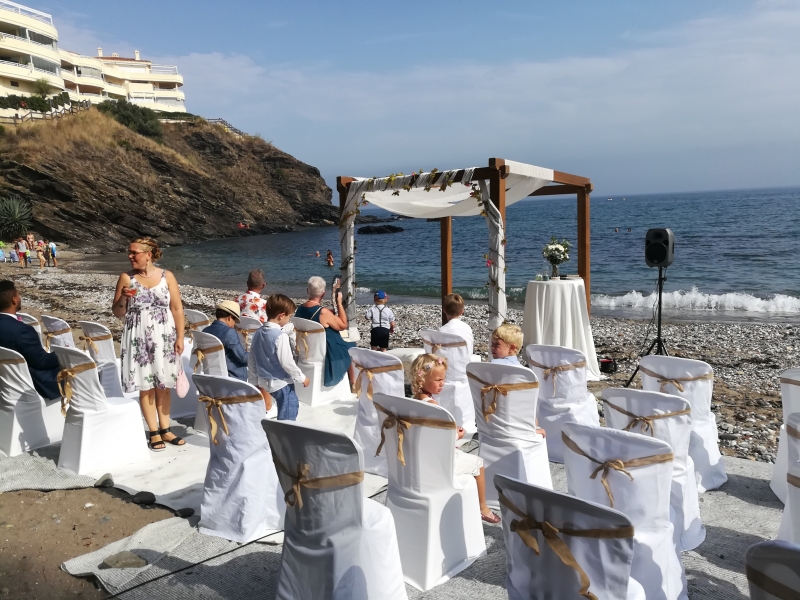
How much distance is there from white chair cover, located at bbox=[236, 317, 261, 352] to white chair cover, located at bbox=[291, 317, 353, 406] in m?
0.44

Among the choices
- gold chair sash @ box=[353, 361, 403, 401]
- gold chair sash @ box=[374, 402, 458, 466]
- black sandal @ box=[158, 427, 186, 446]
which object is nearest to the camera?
gold chair sash @ box=[374, 402, 458, 466]

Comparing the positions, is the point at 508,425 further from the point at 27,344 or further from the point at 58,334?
the point at 58,334

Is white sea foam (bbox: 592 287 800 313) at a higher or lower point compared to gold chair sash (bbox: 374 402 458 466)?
lower

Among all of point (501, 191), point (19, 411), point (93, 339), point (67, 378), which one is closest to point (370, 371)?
point (67, 378)

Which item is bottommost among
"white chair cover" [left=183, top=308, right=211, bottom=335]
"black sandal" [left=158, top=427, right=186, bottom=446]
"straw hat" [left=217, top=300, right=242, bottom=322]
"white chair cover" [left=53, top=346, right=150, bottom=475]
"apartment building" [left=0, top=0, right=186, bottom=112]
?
"black sandal" [left=158, top=427, right=186, bottom=446]

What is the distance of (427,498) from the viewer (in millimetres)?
3273

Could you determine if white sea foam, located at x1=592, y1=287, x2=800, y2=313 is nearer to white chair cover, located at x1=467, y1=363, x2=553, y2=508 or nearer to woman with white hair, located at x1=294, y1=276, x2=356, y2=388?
woman with white hair, located at x1=294, y1=276, x2=356, y2=388

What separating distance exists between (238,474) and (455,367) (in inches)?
111

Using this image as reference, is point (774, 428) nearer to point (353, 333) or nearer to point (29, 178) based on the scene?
point (353, 333)

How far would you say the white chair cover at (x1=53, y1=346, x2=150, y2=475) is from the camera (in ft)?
15.7

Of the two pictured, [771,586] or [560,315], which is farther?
[560,315]

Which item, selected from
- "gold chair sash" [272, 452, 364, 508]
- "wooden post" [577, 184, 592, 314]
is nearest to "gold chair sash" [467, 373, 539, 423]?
"gold chair sash" [272, 452, 364, 508]

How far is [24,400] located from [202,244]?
47383mm

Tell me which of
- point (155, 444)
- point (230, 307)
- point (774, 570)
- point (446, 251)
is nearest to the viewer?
point (774, 570)
